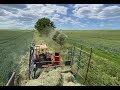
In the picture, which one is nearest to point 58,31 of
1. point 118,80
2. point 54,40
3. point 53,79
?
point 54,40

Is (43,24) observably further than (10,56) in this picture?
Yes

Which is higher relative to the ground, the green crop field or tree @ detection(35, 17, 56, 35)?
tree @ detection(35, 17, 56, 35)

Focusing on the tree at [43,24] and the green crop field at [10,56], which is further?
the tree at [43,24]

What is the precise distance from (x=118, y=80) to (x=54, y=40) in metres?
23.2

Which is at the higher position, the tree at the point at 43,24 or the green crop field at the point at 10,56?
the tree at the point at 43,24

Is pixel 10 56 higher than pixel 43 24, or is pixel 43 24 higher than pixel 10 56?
pixel 43 24

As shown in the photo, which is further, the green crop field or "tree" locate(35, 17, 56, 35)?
"tree" locate(35, 17, 56, 35)

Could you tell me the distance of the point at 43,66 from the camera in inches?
522

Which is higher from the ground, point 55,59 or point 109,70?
point 55,59
